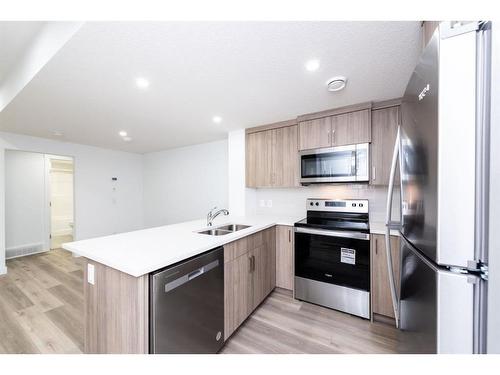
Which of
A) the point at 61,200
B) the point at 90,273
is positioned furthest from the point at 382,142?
the point at 61,200

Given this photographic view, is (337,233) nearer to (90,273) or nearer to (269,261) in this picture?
(269,261)

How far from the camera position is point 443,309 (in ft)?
1.93

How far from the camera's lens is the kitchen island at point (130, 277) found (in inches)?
39.5

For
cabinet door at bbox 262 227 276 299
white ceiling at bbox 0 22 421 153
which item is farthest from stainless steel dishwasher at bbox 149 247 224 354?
white ceiling at bbox 0 22 421 153

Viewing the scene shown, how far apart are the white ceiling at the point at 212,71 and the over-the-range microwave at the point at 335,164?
0.50 m

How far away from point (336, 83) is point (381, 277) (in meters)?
1.83

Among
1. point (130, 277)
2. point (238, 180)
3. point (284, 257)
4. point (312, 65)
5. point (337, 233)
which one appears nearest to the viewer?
point (130, 277)

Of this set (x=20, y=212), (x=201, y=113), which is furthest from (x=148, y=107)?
(x=20, y=212)

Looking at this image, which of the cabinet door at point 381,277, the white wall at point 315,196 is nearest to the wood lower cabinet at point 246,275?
the white wall at point 315,196

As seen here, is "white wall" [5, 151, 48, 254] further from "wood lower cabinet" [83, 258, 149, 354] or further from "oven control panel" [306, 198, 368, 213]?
"oven control panel" [306, 198, 368, 213]

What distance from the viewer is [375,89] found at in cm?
178

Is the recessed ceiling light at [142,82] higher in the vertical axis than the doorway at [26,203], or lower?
higher

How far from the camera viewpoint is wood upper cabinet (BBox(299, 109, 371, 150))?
6.79 feet

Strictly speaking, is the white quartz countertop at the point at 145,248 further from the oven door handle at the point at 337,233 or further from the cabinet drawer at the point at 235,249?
the oven door handle at the point at 337,233
